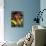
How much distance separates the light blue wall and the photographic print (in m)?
0.12

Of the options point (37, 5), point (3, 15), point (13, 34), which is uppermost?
point (37, 5)

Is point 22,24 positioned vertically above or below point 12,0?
below

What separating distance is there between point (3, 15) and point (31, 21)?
1103mm

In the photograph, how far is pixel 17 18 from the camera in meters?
5.40

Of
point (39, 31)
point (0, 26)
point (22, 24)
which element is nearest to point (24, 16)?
point (22, 24)

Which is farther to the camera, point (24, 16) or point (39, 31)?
point (24, 16)

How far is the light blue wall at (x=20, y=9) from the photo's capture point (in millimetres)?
5281

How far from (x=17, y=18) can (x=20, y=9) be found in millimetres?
365

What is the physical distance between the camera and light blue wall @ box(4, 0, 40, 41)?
5281mm

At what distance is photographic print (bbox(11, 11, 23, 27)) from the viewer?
5363 millimetres

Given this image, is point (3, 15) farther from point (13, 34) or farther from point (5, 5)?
point (13, 34)

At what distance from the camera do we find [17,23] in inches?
212

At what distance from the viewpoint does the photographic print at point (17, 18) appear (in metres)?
5.36

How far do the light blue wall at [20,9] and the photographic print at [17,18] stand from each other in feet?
0.40
